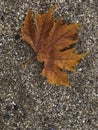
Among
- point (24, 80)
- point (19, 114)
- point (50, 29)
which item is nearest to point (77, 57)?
point (50, 29)

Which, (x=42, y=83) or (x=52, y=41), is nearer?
(x=52, y=41)

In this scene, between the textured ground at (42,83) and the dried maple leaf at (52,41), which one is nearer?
the dried maple leaf at (52,41)

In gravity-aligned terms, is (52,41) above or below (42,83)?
above

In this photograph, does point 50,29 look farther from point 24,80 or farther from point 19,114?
point 19,114

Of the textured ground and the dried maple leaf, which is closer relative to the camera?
the dried maple leaf
